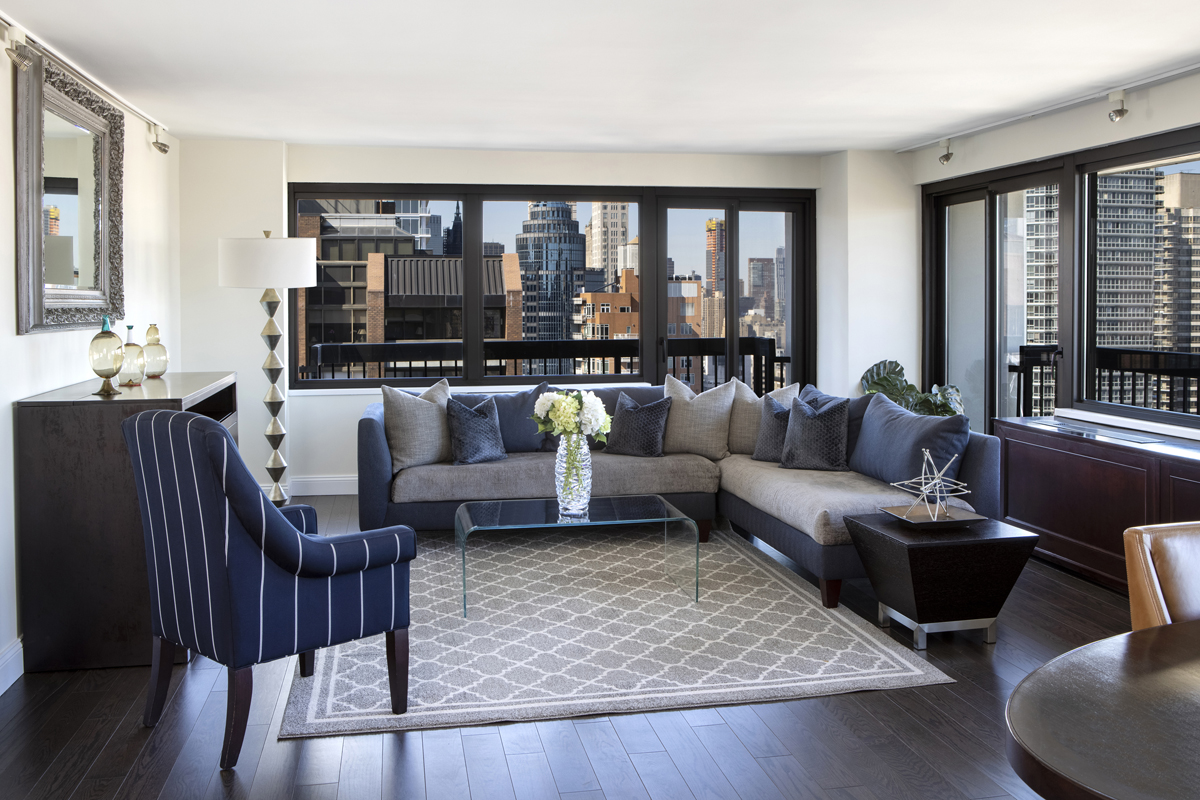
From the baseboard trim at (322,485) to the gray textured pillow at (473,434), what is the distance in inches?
60.5

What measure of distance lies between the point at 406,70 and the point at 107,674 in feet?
9.34

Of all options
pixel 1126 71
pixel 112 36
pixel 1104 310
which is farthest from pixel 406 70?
pixel 1104 310

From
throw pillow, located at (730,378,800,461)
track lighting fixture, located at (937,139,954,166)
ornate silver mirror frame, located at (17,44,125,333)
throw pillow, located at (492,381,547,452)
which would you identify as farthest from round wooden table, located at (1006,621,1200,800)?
track lighting fixture, located at (937,139,954,166)

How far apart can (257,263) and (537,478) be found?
2.06 meters

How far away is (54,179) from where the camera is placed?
3.72m

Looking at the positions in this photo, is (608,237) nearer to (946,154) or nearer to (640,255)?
(640,255)

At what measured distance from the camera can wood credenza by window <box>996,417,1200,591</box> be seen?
396 centimetres

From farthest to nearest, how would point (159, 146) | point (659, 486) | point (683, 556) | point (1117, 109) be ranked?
point (159, 146)
point (659, 486)
point (683, 556)
point (1117, 109)

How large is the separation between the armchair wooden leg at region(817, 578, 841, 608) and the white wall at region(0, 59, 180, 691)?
10.3 feet

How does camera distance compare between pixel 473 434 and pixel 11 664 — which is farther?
pixel 473 434

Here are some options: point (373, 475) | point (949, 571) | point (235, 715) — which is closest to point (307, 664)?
point (235, 715)

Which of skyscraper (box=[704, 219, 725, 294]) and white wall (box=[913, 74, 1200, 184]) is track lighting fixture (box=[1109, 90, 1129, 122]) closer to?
white wall (box=[913, 74, 1200, 184])

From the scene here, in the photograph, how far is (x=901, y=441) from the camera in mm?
4324

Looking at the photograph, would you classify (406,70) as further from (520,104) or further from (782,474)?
(782,474)
